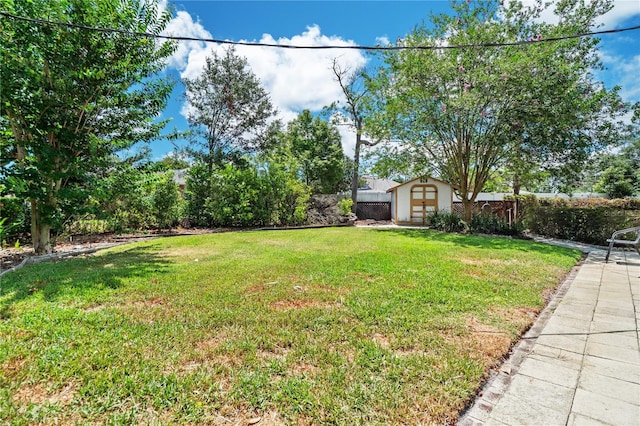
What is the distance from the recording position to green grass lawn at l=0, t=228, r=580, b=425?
1725 mm

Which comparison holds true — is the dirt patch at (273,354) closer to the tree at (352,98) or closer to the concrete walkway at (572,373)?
the concrete walkway at (572,373)

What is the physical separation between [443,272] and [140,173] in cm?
693

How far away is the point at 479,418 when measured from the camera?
1688 mm

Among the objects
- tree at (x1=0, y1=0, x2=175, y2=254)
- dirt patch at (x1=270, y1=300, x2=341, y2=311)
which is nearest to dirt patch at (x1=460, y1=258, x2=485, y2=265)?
dirt patch at (x1=270, y1=300, x2=341, y2=311)

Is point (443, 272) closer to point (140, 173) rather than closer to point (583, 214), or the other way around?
point (140, 173)

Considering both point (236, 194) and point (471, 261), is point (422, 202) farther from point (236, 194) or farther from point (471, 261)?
point (471, 261)

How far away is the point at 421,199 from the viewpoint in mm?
16500

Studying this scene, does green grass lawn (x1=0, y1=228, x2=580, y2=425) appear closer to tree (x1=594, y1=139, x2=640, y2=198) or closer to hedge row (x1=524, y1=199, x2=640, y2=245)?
hedge row (x1=524, y1=199, x2=640, y2=245)

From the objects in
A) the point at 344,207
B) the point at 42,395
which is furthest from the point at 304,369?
the point at 344,207

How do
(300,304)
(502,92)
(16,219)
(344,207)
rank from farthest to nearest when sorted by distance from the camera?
(344,207)
(502,92)
(16,219)
(300,304)

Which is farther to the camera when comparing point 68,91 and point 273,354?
point 68,91

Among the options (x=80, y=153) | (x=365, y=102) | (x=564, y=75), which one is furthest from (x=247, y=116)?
(x=564, y=75)

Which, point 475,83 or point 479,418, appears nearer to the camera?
point 479,418

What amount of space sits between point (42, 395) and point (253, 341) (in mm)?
1308
